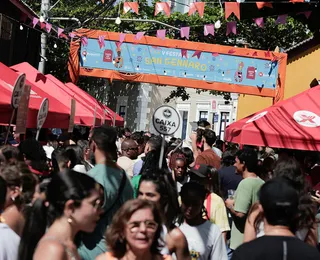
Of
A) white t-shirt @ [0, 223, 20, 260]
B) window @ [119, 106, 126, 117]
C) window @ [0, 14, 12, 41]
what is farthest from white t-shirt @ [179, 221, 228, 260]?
window @ [119, 106, 126, 117]

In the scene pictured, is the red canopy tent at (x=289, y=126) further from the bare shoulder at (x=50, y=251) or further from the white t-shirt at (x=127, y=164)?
the bare shoulder at (x=50, y=251)

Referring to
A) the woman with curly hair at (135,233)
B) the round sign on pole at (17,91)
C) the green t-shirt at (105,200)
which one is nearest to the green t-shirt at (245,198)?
the green t-shirt at (105,200)

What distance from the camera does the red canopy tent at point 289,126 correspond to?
1058cm

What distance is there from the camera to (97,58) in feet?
82.2

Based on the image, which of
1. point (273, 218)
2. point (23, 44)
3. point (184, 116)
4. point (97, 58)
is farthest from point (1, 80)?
point (184, 116)

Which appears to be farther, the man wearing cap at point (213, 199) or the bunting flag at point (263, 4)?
the bunting flag at point (263, 4)

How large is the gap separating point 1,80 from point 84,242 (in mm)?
5390

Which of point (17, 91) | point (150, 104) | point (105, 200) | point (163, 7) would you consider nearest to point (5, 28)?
point (163, 7)

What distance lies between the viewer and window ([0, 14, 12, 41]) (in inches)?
882

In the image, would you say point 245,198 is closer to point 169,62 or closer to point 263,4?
point 263,4

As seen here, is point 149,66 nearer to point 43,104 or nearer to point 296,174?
point 43,104

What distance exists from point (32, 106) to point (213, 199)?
5.33 m

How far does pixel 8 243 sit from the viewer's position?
15.6 ft

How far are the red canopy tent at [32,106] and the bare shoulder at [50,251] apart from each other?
5.94m
